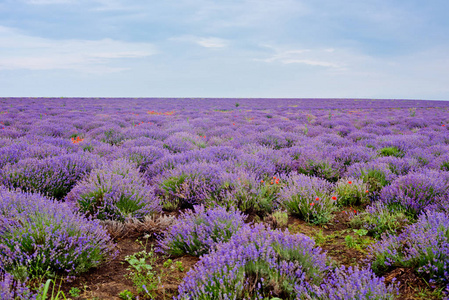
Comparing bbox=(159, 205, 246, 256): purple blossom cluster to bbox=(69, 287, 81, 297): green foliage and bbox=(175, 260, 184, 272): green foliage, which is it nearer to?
bbox=(175, 260, 184, 272): green foliage

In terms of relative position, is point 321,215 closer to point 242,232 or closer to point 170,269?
point 242,232

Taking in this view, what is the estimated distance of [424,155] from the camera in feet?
20.5

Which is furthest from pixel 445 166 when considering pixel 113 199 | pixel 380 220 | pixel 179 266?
pixel 113 199

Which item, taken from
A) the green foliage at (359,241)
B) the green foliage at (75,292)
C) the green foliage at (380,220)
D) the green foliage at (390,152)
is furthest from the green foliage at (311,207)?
the green foliage at (390,152)

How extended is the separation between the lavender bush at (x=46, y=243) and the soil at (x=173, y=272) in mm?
129

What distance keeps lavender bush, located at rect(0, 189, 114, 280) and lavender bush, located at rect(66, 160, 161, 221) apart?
650mm

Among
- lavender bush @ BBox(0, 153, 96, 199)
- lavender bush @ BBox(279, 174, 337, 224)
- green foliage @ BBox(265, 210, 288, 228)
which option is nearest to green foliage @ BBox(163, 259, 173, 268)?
green foliage @ BBox(265, 210, 288, 228)

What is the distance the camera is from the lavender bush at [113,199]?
3326mm

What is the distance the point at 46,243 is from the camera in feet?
7.43

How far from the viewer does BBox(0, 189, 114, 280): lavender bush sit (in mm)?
2185

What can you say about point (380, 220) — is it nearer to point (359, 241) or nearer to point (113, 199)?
point (359, 241)

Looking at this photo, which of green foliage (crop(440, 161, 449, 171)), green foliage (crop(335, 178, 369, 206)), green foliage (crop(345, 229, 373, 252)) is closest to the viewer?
green foliage (crop(345, 229, 373, 252))

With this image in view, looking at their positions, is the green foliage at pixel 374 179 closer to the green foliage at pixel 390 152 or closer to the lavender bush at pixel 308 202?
the lavender bush at pixel 308 202

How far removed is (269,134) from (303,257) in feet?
21.9
